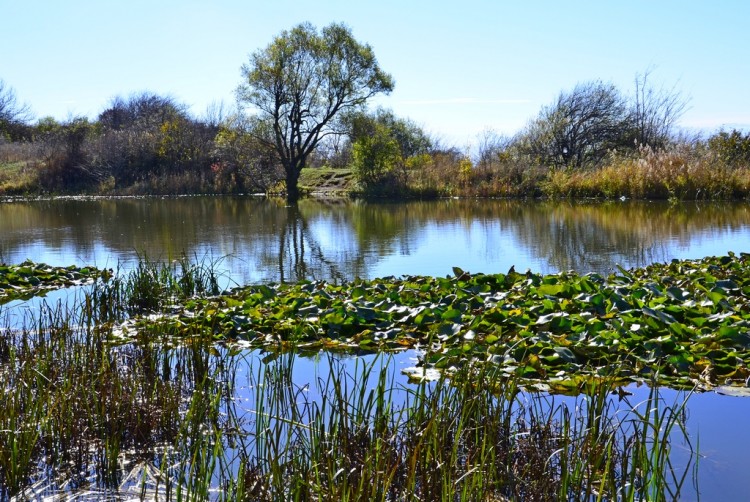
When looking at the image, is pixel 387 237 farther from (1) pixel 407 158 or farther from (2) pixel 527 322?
(1) pixel 407 158

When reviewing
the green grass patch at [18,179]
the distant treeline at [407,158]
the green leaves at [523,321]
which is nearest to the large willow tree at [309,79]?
the distant treeline at [407,158]

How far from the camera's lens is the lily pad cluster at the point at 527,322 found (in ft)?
18.9

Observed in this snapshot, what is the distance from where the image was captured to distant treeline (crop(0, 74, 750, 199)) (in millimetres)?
28359

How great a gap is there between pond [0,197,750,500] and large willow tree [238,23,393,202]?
9.04m

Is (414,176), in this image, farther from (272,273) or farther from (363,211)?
(272,273)

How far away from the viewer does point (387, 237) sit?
1808 cm

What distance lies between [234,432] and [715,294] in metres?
4.77

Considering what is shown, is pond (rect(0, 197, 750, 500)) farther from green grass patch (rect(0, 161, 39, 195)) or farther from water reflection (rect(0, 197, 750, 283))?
green grass patch (rect(0, 161, 39, 195))

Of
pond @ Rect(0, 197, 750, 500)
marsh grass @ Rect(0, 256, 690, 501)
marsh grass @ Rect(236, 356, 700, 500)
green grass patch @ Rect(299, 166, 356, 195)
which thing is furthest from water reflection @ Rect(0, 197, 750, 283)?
green grass patch @ Rect(299, 166, 356, 195)

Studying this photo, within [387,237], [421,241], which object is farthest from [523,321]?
[387,237]

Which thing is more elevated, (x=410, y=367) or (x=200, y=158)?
(x=200, y=158)

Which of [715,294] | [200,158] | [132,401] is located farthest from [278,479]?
[200,158]

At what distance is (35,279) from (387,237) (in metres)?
8.84

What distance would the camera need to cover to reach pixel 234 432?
4477 millimetres
